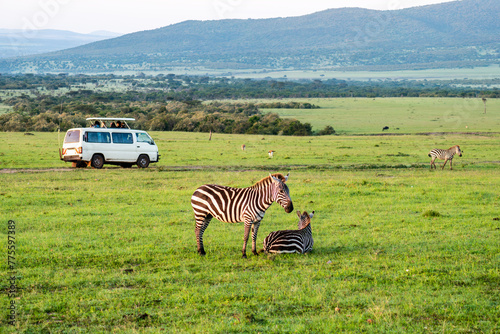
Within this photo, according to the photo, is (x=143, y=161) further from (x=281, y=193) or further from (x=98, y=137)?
(x=281, y=193)

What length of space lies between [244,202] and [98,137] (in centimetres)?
2001

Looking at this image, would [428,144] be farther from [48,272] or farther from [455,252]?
[48,272]

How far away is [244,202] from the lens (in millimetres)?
10672

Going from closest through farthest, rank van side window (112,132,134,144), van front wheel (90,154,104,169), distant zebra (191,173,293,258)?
distant zebra (191,173,293,258) → van front wheel (90,154,104,169) → van side window (112,132,134,144)

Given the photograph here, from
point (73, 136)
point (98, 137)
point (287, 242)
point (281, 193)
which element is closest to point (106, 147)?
point (98, 137)

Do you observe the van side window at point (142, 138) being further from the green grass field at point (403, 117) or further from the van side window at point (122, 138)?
the green grass field at point (403, 117)

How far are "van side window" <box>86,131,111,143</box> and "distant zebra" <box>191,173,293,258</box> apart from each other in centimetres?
1904

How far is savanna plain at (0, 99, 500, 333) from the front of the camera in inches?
295

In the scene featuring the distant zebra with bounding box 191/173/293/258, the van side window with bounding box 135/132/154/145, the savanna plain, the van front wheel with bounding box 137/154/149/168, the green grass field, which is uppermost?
the distant zebra with bounding box 191/173/293/258

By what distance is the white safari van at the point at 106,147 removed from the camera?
28703mm

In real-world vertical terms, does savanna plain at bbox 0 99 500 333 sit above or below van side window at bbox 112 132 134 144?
below

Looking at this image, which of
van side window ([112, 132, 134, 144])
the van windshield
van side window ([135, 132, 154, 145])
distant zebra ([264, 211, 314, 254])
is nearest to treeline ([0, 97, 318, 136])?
the van windshield

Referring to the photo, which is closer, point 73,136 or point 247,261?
point 247,261

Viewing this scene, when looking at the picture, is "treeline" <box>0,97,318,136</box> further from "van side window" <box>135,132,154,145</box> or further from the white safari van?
"van side window" <box>135,132,154,145</box>
